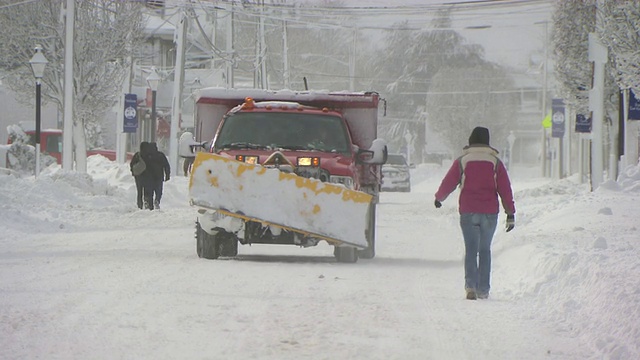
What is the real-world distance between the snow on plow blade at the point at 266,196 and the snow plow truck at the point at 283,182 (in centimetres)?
1

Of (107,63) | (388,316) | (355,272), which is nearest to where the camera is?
(388,316)

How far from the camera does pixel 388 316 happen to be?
9.60 m

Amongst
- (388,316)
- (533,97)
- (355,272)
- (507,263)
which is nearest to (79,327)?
(388,316)

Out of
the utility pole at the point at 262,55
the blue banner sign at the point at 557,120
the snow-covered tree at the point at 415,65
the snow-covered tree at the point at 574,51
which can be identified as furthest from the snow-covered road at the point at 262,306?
the snow-covered tree at the point at 415,65

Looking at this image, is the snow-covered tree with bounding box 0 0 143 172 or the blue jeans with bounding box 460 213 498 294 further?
the snow-covered tree with bounding box 0 0 143 172

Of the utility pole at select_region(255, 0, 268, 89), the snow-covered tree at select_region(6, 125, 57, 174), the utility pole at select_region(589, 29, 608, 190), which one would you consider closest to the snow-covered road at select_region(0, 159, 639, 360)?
the utility pole at select_region(589, 29, 608, 190)

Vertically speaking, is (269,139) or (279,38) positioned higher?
(279,38)

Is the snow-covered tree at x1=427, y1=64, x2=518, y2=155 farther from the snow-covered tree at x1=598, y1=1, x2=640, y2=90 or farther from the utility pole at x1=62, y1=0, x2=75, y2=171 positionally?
the snow-covered tree at x1=598, y1=1, x2=640, y2=90

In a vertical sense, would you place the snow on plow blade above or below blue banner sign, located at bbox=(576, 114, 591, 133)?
below

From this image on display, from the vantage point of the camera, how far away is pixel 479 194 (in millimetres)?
11320

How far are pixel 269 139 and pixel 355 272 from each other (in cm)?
258

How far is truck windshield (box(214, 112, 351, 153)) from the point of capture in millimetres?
15367

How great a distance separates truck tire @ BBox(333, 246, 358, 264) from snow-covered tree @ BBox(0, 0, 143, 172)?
30857 mm

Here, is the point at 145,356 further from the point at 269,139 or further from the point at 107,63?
the point at 107,63
